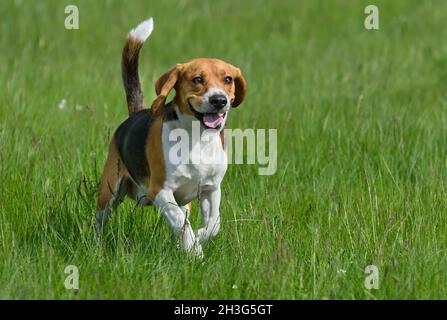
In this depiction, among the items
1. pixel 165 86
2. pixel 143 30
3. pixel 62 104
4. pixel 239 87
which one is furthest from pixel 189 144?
pixel 62 104

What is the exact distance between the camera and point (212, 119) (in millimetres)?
4938

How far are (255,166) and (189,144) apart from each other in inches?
60.4

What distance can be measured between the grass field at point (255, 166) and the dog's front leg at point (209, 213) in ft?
0.23

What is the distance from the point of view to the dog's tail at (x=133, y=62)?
5723 millimetres

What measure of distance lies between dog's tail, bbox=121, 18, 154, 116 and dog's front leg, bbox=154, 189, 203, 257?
1.06 m

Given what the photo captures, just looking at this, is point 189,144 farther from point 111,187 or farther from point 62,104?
point 62,104

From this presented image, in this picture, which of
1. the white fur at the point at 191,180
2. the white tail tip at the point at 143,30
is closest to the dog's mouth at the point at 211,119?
the white fur at the point at 191,180

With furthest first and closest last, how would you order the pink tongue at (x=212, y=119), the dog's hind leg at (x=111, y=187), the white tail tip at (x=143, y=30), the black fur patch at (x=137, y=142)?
the white tail tip at (x=143, y=30) → the dog's hind leg at (x=111, y=187) → the black fur patch at (x=137, y=142) → the pink tongue at (x=212, y=119)

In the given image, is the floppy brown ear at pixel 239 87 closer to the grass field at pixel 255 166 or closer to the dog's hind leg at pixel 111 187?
the grass field at pixel 255 166

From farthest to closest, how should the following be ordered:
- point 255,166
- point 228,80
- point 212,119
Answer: point 255,166 → point 228,80 → point 212,119

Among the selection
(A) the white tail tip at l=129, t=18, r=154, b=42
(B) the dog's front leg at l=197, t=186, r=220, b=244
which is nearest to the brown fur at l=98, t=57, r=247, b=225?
(B) the dog's front leg at l=197, t=186, r=220, b=244

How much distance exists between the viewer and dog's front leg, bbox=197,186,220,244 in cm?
518

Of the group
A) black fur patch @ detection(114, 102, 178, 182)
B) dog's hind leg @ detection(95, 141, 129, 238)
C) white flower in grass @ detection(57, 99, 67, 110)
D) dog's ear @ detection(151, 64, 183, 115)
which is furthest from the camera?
white flower in grass @ detection(57, 99, 67, 110)

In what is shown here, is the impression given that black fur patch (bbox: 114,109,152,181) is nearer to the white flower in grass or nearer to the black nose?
the black nose
